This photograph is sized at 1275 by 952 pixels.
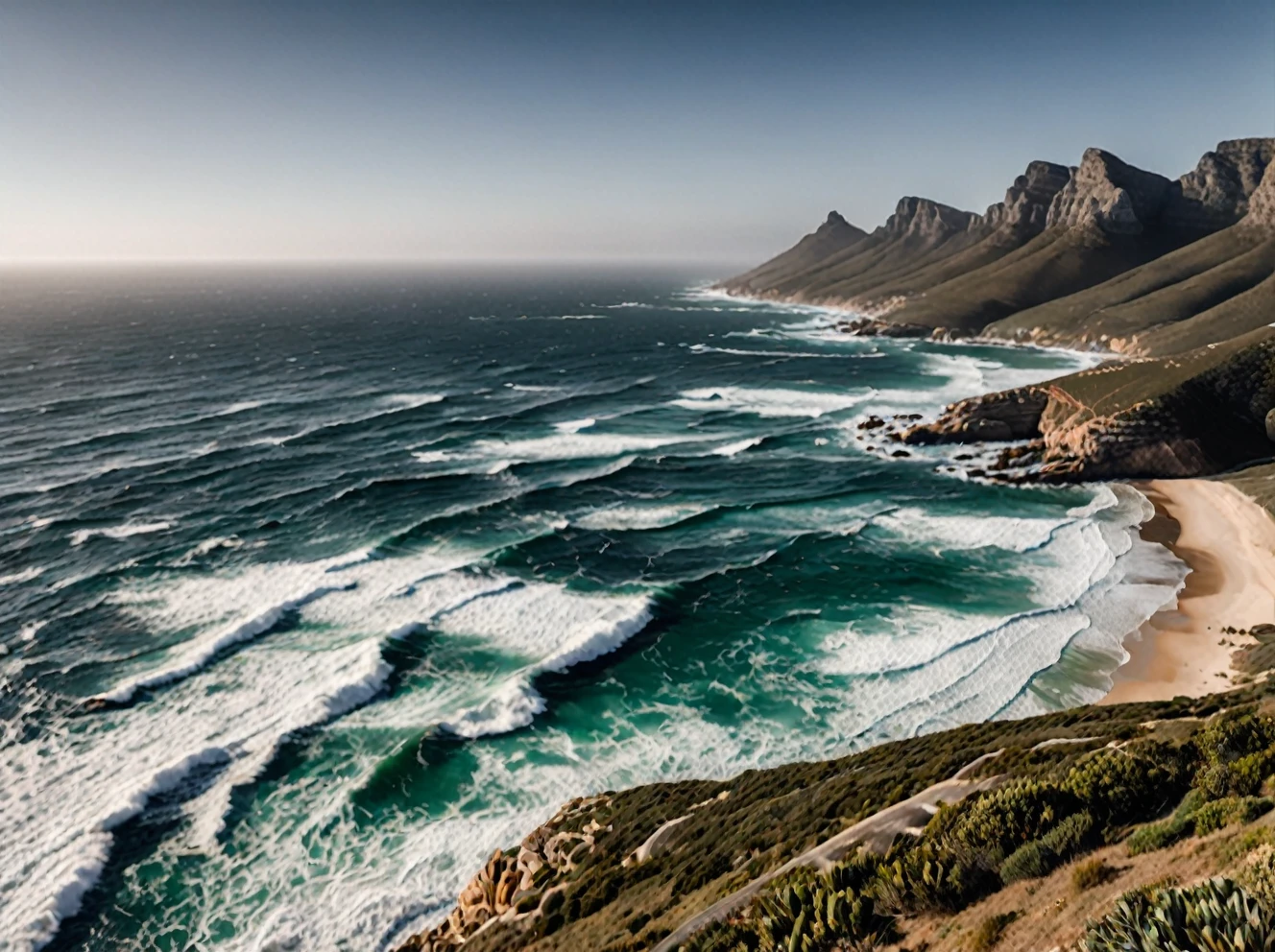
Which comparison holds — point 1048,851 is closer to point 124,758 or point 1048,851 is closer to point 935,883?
point 935,883

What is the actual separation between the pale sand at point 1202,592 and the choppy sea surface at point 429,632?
1615 mm

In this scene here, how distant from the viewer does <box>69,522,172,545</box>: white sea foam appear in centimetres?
5016

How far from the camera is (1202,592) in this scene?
137 ft

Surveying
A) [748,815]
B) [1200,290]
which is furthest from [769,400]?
[1200,290]

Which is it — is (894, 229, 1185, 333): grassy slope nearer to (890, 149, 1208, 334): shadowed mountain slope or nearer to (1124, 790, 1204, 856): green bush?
(890, 149, 1208, 334): shadowed mountain slope

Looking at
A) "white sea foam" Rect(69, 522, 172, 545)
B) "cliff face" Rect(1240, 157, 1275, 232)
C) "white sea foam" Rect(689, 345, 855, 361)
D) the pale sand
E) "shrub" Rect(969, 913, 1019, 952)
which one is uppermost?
"cliff face" Rect(1240, 157, 1275, 232)

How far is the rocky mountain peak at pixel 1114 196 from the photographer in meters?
182

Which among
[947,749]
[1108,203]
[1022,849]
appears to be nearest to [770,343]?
[1108,203]

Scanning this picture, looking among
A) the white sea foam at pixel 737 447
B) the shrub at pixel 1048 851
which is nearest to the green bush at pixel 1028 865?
the shrub at pixel 1048 851

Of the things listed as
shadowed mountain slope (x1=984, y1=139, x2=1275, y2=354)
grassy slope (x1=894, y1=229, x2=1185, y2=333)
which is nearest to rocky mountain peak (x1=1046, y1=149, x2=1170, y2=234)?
grassy slope (x1=894, y1=229, x2=1185, y2=333)

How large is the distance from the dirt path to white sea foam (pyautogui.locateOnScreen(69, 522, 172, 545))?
171ft

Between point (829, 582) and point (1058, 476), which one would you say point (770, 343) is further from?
point (829, 582)

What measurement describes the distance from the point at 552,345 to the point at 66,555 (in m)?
108

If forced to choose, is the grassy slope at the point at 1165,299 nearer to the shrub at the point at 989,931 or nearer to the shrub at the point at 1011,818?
the shrub at the point at 1011,818
